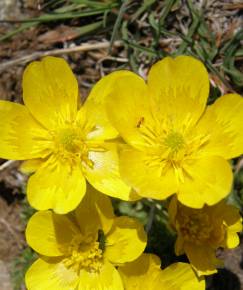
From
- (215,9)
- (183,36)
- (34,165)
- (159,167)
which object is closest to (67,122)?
(34,165)

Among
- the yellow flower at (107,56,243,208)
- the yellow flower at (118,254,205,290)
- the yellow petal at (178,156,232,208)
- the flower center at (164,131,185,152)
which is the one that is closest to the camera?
the yellow petal at (178,156,232,208)

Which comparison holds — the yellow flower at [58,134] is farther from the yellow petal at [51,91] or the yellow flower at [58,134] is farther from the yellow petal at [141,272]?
the yellow petal at [141,272]

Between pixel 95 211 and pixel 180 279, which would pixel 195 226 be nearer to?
pixel 180 279

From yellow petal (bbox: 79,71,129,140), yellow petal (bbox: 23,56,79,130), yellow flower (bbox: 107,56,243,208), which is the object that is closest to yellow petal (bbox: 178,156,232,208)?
yellow flower (bbox: 107,56,243,208)

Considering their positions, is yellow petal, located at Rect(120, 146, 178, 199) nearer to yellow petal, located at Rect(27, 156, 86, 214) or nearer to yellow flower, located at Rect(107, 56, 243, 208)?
yellow flower, located at Rect(107, 56, 243, 208)

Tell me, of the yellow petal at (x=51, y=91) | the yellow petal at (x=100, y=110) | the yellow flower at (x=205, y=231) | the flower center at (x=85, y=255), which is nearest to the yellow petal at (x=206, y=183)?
the yellow flower at (x=205, y=231)

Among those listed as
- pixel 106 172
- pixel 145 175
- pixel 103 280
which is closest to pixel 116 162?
pixel 106 172
